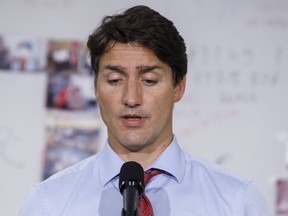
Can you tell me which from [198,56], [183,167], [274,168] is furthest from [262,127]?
[183,167]

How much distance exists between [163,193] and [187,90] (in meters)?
0.88

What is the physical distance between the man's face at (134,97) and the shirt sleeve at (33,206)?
16 centimetres

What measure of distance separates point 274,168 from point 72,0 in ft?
2.57

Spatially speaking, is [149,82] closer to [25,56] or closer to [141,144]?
[141,144]

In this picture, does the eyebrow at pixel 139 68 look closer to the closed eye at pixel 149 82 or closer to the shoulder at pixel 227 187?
the closed eye at pixel 149 82

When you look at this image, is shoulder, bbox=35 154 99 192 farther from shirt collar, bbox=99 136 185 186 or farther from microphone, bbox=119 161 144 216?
microphone, bbox=119 161 144 216

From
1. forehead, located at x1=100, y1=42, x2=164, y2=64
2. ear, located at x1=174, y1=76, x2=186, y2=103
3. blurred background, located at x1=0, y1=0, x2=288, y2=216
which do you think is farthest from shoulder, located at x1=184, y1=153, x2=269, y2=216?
blurred background, located at x1=0, y1=0, x2=288, y2=216

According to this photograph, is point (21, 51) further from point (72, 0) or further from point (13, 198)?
point (13, 198)

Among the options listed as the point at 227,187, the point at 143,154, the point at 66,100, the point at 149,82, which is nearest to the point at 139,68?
the point at 149,82

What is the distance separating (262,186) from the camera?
6.66 feet

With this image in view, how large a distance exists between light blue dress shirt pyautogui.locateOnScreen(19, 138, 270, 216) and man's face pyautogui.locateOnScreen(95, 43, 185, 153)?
0.04 metres

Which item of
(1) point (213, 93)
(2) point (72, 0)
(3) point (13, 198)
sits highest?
(2) point (72, 0)

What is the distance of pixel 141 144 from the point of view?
3.80 ft

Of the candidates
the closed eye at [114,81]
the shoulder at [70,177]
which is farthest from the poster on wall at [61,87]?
the closed eye at [114,81]
